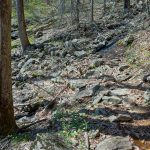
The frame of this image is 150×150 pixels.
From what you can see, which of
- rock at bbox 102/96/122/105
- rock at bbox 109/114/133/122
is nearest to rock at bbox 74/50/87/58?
rock at bbox 102/96/122/105

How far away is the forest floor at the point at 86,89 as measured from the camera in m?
7.57

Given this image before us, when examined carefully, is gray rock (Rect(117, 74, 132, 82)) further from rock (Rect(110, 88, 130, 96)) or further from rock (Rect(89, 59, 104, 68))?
rock (Rect(89, 59, 104, 68))

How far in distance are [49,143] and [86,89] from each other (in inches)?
173

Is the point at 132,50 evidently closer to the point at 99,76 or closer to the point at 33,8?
the point at 99,76

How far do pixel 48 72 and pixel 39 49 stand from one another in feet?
14.7

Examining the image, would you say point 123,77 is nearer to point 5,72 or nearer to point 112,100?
point 112,100

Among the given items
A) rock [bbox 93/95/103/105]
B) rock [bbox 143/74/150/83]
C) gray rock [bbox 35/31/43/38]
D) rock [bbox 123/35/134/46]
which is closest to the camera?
rock [bbox 93/95/103/105]

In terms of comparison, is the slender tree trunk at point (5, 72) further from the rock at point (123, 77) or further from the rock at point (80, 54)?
the rock at point (80, 54)

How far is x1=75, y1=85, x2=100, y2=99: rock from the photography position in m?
10.7

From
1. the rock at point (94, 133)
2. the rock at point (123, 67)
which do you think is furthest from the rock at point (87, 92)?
the rock at point (94, 133)

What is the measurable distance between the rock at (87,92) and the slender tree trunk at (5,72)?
2846 mm

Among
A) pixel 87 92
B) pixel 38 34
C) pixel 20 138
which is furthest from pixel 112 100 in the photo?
pixel 38 34

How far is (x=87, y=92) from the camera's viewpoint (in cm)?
1092

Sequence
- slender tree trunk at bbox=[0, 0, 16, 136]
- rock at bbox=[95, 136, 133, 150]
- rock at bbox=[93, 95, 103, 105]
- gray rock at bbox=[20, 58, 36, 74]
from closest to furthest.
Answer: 1. rock at bbox=[95, 136, 133, 150]
2. slender tree trunk at bbox=[0, 0, 16, 136]
3. rock at bbox=[93, 95, 103, 105]
4. gray rock at bbox=[20, 58, 36, 74]
